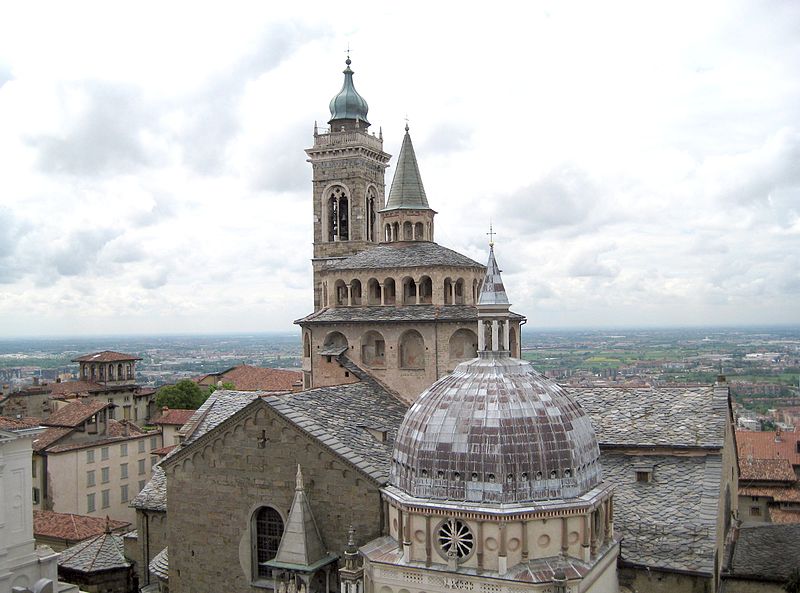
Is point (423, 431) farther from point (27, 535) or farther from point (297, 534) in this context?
point (27, 535)

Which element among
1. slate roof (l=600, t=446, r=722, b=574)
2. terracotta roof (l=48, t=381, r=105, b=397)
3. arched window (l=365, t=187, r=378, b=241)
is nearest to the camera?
slate roof (l=600, t=446, r=722, b=574)

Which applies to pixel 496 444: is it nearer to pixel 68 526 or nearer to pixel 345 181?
pixel 68 526

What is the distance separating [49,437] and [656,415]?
44484 mm

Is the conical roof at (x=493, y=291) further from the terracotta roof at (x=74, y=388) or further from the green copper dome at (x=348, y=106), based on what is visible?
the terracotta roof at (x=74, y=388)

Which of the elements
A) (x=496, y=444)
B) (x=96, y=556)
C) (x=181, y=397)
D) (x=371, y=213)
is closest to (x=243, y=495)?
(x=496, y=444)

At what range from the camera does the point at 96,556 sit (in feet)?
123

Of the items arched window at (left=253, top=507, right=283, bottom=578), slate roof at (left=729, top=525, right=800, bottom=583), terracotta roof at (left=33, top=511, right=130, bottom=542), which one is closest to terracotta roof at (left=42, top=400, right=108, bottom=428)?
terracotta roof at (left=33, top=511, right=130, bottom=542)

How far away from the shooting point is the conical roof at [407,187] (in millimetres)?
39500

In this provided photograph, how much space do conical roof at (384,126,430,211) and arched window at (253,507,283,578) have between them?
18.4 metres

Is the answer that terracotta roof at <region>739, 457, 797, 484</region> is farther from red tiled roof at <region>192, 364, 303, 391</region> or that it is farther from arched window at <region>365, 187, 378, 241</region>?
red tiled roof at <region>192, 364, 303, 391</region>

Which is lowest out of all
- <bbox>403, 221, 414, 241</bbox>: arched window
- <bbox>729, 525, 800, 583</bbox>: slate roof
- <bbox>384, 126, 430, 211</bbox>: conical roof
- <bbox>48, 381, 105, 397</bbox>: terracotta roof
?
<bbox>729, 525, 800, 583</bbox>: slate roof

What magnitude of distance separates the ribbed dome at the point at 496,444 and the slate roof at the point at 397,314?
10.5 metres

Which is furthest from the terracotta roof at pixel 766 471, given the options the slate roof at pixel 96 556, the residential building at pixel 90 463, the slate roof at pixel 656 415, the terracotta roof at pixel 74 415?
the terracotta roof at pixel 74 415

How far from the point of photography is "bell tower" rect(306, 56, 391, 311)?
2571 inches
